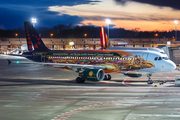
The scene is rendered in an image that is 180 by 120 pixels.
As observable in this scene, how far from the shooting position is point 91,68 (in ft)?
90.4

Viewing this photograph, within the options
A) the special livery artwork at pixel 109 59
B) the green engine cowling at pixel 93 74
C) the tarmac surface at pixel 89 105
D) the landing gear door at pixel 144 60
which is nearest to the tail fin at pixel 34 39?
the special livery artwork at pixel 109 59

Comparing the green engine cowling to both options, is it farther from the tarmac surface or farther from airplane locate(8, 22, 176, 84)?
the tarmac surface

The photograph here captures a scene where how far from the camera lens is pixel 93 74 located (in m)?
25.7

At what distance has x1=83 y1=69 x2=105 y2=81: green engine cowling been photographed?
25.6 meters

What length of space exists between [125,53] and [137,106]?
13102 millimetres

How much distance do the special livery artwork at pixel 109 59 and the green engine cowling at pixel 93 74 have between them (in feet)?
7.55

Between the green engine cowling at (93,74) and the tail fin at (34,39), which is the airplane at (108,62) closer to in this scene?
the green engine cowling at (93,74)

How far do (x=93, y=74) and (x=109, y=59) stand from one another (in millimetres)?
3933

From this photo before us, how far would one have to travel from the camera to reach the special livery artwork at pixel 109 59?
1097 inches

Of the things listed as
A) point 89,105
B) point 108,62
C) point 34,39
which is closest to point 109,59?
point 108,62

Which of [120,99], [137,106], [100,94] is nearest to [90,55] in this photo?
[100,94]

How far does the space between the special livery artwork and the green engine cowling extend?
230 centimetres

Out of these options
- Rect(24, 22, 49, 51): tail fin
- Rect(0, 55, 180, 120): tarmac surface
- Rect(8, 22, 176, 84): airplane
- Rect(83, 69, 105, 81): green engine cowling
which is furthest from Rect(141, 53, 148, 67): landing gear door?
Rect(24, 22, 49, 51): tail fin

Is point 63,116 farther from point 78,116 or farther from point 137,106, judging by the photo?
point 137,106
